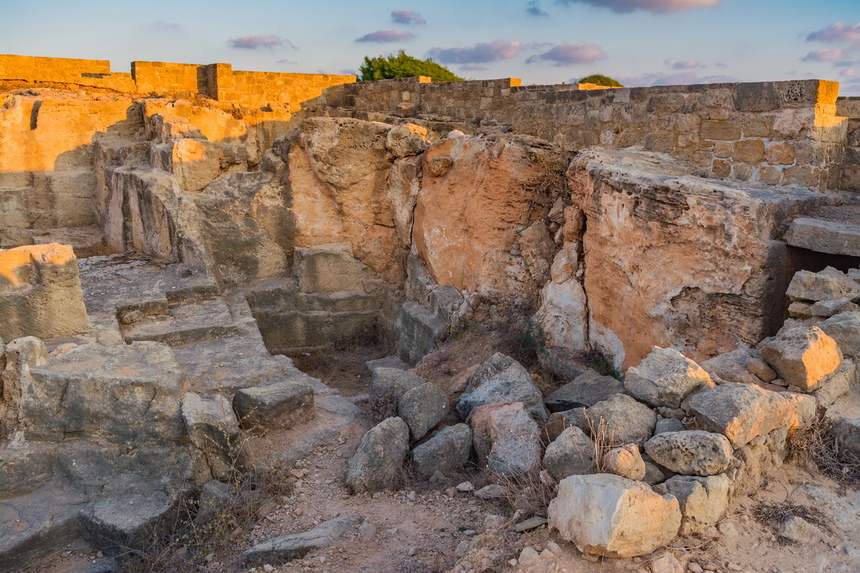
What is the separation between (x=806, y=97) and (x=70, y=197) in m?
8.99

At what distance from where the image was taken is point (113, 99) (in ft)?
33.9

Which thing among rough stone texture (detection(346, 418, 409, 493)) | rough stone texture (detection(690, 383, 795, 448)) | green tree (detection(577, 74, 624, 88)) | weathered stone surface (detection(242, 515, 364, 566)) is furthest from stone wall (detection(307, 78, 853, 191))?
green tree (detection(577, 74, 624, 88))

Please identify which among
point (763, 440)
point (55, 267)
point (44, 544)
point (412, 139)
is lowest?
point (44, 544)

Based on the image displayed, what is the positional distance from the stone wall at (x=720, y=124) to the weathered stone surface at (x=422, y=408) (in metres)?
2.87

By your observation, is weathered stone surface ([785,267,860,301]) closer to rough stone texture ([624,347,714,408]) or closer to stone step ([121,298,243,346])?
rough stone texture ([624,347,714,408])

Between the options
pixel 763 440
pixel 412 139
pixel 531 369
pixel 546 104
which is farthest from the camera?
pixel 412 139

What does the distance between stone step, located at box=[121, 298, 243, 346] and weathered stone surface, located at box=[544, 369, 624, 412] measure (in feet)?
10.2

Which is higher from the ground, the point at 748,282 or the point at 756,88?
the point at 756,88

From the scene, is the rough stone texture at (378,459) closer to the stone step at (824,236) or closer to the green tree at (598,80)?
the stone step at (824,236)

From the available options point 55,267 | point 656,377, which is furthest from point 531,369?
point 55,267

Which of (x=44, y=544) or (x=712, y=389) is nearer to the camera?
(x=712, y=389)

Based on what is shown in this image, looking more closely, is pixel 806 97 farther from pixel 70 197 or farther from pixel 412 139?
pixel 70 197

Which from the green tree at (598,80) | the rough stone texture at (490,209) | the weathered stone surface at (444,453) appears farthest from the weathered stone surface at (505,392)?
the green tree at (598,80)

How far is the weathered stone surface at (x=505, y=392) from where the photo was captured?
4340 mm
